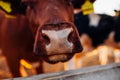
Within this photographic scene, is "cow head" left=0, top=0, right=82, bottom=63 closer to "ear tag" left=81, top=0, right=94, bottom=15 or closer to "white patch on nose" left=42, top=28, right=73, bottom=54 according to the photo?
"white patch on nose" left=42, top=28, right=73, bottom=54

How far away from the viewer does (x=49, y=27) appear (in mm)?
4020

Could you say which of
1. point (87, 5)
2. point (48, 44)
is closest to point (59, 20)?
point (48, 44)

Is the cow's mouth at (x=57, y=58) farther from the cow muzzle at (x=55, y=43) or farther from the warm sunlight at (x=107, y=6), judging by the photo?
the warm sunlight at (x=107, y=6)

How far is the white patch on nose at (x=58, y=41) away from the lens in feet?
13.1

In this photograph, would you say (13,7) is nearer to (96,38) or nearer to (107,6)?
(96,38)

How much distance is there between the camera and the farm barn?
399 cm

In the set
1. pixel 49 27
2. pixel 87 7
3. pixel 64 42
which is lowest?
pixel 64 42

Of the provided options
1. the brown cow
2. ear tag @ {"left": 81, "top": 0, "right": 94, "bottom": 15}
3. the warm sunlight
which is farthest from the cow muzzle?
the warm sunlight

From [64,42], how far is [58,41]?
92 millimetres

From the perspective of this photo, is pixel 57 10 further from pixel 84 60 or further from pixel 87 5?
pixel 84 60

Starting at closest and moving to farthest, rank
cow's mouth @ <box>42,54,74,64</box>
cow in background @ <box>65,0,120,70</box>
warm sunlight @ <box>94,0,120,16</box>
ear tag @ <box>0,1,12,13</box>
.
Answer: ear tag @ <box>0,1,12,13</box> < cow's mouth @ <box>42,54,74,64</box> < cow in background @ <box>65,0,120,70</box> < warm sunlight @ <box>94,0,120,16</box>

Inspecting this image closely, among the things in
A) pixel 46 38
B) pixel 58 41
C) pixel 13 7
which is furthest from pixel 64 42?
pixel 13 7

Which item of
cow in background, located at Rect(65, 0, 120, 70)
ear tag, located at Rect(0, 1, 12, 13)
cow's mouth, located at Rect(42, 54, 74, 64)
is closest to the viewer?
ear tag, located at Rect(0, 1, 12, 13)

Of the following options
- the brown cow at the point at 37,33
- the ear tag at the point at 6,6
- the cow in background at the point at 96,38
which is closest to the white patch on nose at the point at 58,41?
the brown cow at the point at 37,33
